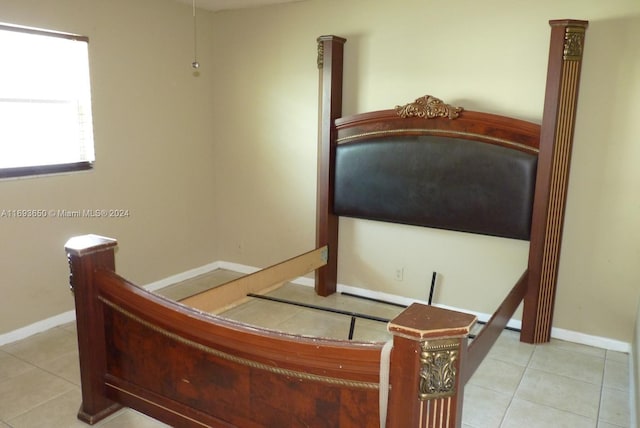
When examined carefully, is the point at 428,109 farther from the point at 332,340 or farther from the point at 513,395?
the point at 332,340

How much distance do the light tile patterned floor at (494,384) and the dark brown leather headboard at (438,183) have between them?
0.87 metres

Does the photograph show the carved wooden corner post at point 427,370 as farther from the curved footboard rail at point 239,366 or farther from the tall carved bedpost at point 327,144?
the tall carved bedpost at point 327,144

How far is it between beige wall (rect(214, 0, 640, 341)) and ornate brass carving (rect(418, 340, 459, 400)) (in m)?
2.46

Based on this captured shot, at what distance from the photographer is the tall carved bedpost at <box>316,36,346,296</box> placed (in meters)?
3.92

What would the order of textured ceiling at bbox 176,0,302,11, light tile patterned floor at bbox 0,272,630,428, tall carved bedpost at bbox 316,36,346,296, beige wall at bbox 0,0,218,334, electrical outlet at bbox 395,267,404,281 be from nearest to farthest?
light tile patterned floor at bbox 0,272,630,428 → beige wall at bbox 0,0,218,334 → tall carved bedpost at bbox 316,36,346,296 → electrical outlet at bbox 395,267,404,281 → textured ceiling at bbox 176,0,302,11

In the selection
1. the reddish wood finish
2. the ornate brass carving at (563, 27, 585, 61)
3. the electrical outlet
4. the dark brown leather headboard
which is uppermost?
the ornate brass carving at (563, 27, 585, 61)

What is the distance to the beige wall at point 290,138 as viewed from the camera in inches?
127

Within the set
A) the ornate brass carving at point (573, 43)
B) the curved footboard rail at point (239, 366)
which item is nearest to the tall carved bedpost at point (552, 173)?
the ornate brass carving at point (573, 43)

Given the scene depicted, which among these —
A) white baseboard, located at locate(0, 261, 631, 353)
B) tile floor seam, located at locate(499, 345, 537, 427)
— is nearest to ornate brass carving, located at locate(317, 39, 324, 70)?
white baseboard, located at locate(0, 261, 631, 353)

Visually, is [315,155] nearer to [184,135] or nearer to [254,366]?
[184,135]

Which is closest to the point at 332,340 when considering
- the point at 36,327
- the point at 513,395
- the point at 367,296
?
the point at 513,395

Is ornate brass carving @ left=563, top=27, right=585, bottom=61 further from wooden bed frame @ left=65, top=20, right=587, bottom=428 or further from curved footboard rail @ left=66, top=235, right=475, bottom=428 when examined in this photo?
curved footboard rail @ left=66, top=235, right=475, bottom=428

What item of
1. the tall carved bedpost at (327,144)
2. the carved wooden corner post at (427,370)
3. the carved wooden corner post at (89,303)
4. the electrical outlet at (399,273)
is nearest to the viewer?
the carved wooden corner post at (427,370)

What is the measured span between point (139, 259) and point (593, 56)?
12.4 feet
